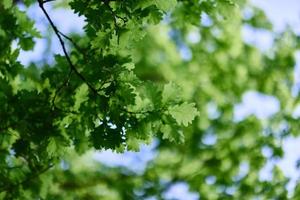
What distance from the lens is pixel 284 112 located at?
22.2 feet

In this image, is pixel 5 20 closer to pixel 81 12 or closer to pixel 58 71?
pixel 58 71

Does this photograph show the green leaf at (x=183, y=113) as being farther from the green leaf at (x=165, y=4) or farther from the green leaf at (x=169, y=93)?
the green leaf at (x=165, y=4)

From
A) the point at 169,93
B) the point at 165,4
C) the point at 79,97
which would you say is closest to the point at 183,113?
the point at 169,93

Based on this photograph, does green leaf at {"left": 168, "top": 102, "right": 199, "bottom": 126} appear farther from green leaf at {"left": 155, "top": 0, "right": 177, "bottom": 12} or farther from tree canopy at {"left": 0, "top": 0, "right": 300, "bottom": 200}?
green leaf at {"left": 155, "top": 0, "right": 177, "bottom": 12}

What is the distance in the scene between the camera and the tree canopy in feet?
8.29

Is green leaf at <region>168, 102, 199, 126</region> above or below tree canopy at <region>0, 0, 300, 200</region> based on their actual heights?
below

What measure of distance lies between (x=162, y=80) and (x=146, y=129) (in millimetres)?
5835

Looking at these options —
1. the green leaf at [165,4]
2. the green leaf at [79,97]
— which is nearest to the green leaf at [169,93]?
the green leaf at [165,4]

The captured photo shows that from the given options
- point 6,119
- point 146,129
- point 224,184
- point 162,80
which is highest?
point 162,80

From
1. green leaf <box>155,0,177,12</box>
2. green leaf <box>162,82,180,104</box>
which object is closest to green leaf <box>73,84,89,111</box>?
green leaf <box>162,82,180,104</box>

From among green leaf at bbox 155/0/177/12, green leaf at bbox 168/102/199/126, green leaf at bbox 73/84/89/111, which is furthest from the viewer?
green leaf at bbox 73/84/89/111

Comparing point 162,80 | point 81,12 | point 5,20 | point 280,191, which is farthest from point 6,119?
point 162,80

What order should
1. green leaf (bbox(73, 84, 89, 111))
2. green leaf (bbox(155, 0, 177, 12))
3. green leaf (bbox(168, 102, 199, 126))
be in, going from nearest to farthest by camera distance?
green leaf (bbox(155, 0, 177, 12))
green leaf (bbox(168, 102, 199, 126))
green leaf (bbox(73, 84, 89, 111))

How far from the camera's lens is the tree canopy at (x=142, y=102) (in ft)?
8.29
